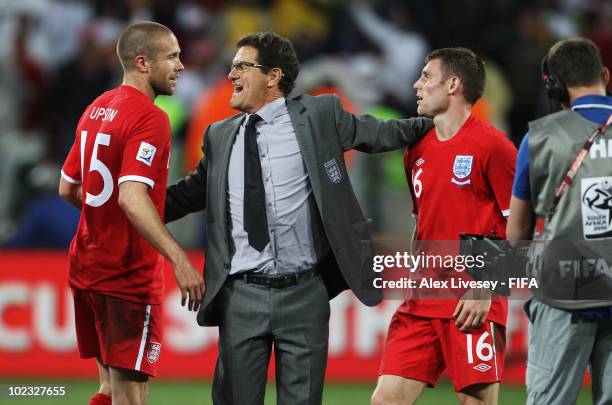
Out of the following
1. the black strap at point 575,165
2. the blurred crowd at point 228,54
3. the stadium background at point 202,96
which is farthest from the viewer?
the blurred crowd at point 228,54

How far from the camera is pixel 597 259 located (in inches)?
184

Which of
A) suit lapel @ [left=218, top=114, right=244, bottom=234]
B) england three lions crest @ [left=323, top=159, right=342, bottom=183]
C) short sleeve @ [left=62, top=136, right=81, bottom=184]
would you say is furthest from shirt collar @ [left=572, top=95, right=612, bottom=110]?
short sleeve @ [left=62, top=136, right=81, bottom=184]

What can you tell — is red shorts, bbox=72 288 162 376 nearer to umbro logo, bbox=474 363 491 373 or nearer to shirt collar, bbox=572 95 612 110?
umbro logo, bbox=474 363 491 373

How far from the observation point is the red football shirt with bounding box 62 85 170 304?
529 cm

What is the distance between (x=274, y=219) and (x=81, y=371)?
4.42m

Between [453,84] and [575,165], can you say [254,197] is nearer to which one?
[453,84]

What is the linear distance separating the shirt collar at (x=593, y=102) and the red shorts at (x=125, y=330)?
2404 millimetres

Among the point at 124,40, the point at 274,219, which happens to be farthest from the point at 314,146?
the point at 124,40

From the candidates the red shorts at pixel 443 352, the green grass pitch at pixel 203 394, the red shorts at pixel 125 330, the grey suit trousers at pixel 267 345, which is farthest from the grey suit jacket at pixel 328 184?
the green grass pitch at pixel 203 394

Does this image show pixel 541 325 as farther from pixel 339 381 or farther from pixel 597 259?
pixel 339 381

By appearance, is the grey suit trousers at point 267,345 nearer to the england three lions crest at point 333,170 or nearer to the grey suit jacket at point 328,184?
the grey suit jacket at point 328,184

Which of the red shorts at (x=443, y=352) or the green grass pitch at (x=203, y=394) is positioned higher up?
the red shorts at (x=443, y=352)

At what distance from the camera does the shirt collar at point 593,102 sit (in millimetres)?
4738

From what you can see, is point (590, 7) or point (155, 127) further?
point (590, 7)
